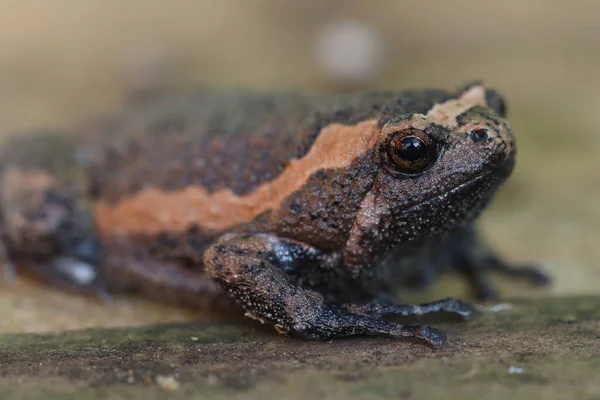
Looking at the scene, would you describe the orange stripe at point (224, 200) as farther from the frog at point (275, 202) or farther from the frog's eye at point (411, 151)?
the frog's eye at point (411, 151)

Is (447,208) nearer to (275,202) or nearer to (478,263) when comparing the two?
(275,202)

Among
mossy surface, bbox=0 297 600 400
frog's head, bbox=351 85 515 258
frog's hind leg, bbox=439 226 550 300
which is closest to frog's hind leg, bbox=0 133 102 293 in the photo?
mossy surface, bbox=0 297 600 400

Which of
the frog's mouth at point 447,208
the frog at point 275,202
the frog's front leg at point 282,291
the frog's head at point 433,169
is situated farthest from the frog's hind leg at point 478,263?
the frog's front leg at point 282,291

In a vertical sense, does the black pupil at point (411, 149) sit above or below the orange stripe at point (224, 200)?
above

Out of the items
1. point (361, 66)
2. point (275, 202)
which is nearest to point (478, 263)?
point (275, 202)

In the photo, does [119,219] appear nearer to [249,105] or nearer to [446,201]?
[249,105]

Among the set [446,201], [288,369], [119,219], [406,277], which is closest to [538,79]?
[406,277]

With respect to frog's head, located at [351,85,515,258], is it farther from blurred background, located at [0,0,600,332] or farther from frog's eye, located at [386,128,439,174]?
blurred background, located at [0,0,600,332]
